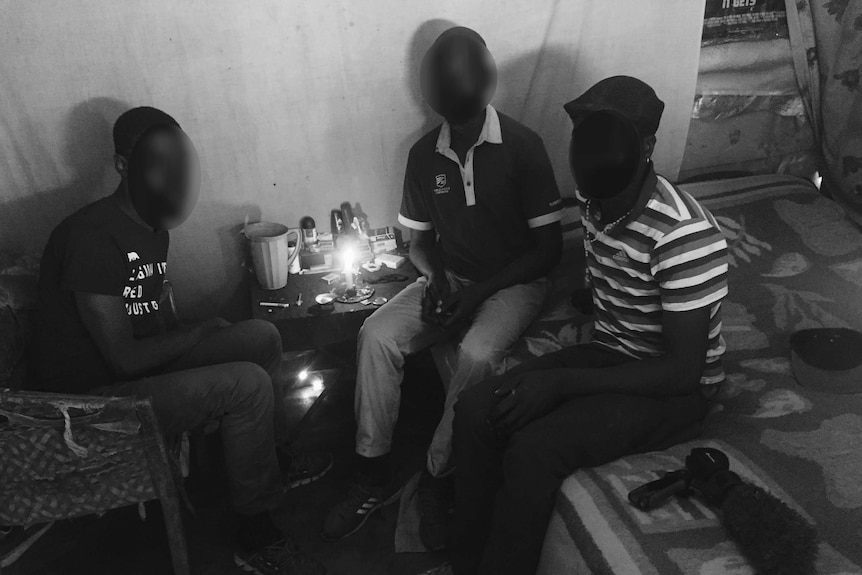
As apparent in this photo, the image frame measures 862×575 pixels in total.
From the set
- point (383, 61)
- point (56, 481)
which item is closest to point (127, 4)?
point (383, 61)

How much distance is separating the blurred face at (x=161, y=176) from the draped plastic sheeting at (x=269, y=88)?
1.75 ft

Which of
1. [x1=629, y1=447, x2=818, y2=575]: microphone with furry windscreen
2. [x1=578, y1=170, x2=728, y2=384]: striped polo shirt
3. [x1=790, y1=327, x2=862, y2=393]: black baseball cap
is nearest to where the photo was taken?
[x1=629, y1=447, x2=818, y2=575]: microphone with furry windscreen

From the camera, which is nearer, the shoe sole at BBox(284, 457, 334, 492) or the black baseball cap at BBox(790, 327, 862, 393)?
the black baseball cap at BBox(790, 327, 862, 393)

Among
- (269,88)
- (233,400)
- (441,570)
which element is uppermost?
(269,88)

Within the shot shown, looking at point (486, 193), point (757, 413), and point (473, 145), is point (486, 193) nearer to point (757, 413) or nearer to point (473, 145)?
point (473, 145)

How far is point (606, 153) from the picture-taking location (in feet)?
4.78

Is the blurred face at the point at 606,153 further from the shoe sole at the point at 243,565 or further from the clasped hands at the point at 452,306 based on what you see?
the shoe sole at the point at 243,565

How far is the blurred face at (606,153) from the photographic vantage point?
144 centimetres

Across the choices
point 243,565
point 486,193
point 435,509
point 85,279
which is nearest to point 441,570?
point 435,509

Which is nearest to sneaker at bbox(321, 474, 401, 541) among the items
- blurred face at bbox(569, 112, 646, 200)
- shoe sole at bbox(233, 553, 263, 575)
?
shoe sole at bbox(233, 553, 263, 575)

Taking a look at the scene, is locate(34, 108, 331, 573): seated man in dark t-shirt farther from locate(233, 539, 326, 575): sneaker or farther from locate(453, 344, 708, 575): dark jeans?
locate(453, 344, 708, 575): dark jeans

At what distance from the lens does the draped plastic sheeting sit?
6.88 feet

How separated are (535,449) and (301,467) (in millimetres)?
1034

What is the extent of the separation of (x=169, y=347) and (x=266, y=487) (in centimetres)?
50
